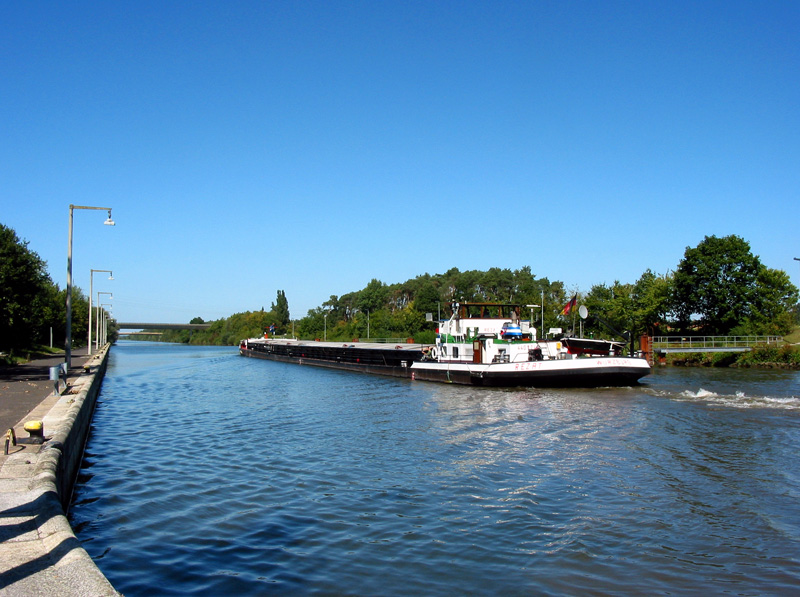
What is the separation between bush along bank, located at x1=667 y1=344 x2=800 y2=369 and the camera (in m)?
41.2

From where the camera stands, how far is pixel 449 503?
10234 mm

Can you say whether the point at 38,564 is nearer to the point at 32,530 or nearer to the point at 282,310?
the point at 32,530

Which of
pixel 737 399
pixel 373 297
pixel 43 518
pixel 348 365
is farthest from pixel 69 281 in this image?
pixel 373 297

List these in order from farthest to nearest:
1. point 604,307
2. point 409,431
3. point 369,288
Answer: point 369,288, point 604,307, point 409,431

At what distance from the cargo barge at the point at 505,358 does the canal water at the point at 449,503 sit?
6681 mm

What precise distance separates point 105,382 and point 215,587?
3484 cm

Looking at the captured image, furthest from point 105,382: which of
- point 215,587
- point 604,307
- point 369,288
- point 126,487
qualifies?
point 369,288

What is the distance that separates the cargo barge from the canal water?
21.9 ft

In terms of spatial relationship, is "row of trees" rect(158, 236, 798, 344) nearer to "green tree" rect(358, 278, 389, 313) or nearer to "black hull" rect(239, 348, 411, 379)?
"black hull" rect(239, 348, 411, 379)

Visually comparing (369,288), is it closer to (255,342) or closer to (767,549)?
(255,342)

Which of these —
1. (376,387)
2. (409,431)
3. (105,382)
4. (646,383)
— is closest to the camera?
(409,431)

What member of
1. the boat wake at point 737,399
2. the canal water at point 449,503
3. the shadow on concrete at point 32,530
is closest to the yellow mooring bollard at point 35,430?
the canal water at point 449,503

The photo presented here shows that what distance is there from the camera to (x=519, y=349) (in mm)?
31500

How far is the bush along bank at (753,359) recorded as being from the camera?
41.2 m
